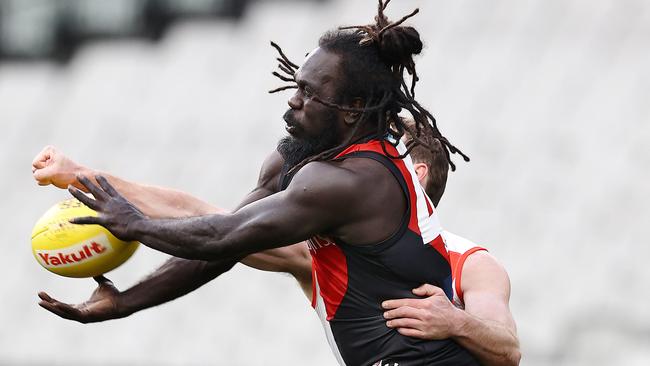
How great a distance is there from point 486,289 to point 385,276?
34.1 inches

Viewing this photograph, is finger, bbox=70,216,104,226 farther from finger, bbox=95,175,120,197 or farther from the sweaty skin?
finger, bbox=95,175,120,197

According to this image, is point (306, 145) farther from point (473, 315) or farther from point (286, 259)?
point (286, 259)

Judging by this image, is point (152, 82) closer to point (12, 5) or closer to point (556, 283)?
point (12, 5)

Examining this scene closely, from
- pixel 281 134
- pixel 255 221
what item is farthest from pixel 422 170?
pixel 281 134

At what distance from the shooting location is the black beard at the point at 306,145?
505cm

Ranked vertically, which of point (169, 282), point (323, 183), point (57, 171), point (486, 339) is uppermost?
point (323, 183)

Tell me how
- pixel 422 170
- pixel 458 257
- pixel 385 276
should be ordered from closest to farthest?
pixel 385 276
pixel 458 257
pixel 422 170

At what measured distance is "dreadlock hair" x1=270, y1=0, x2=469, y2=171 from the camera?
16.4ft

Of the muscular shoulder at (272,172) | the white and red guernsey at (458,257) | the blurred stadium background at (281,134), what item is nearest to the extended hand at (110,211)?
the muscular shoulder at (272,172)

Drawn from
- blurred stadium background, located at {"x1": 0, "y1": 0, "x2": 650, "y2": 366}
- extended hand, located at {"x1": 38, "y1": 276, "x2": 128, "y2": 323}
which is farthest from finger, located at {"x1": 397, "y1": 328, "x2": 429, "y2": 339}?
blurred stadium background, located at {"x1": 0, "y1": 0, "x2": 650, "y2": 366}

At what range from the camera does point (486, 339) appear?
5344 millimetres

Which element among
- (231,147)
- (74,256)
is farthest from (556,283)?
(74,256)

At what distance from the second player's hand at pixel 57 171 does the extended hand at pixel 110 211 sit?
53cm

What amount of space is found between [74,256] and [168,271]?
21.9 inches
